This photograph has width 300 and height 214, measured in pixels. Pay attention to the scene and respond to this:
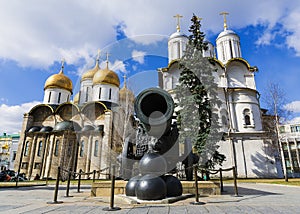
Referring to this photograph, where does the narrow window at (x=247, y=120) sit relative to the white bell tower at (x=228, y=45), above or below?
below

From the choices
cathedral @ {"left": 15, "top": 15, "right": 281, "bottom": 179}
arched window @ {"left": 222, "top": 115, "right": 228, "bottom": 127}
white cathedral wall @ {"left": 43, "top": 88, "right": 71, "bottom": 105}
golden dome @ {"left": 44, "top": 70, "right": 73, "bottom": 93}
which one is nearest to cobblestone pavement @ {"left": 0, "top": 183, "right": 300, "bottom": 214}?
cathedral @ {"left": 15, "top": 15, "right": 281, "bottom": 179}

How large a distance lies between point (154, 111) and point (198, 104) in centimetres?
950

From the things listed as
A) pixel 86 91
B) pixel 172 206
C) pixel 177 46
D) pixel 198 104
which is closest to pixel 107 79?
pixel 86 91

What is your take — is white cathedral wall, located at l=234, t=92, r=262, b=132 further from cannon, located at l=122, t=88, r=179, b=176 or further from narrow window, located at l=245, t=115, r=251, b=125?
cannon, located at l=122, t=88, r=179, b=176

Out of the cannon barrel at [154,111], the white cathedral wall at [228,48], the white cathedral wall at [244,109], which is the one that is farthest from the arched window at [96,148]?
the cannon barrel at [154,111]

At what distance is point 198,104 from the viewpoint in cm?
1542

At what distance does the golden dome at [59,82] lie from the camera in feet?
125

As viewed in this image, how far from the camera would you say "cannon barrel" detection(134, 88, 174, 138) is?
6.09m

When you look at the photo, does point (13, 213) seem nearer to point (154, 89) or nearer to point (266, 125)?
point (154, 89)

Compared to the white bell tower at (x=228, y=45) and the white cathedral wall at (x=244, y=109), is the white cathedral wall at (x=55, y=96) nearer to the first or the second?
the white bell tower at (x=228, y=45)

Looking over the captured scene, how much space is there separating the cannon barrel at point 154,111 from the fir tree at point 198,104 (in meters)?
8.14

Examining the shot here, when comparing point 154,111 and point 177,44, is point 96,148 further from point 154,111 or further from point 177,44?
point 154,111

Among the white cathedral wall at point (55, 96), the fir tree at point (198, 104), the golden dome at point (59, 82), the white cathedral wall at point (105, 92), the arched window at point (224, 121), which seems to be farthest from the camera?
the golden dome at point (59, 82)

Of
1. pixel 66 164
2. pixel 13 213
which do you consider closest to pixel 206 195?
pixel 13 213
